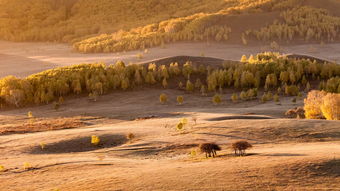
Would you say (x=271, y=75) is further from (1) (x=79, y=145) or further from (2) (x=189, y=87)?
(1) (x=79, y=145)

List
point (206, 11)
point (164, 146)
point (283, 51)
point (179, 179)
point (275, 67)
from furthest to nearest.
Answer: point (206, 11) < point (283, 51) < point (275, 67) < point (164, 146) < point (179, 179)

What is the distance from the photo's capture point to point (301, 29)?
101m

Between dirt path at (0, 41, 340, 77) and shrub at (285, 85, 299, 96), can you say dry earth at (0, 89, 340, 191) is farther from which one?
dirt path at (0, 41, 340, 77)

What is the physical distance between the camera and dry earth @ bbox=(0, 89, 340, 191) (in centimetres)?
1852

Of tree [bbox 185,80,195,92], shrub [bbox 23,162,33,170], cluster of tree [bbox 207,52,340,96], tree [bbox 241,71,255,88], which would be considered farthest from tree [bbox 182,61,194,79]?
shrub [bbox 23,162,33,170]

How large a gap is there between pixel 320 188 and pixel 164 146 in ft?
42.6

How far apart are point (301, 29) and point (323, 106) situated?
66.8 meters

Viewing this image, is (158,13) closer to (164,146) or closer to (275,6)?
(275,6)

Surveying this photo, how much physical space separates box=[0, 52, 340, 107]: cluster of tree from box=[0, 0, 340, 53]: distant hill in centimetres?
3371

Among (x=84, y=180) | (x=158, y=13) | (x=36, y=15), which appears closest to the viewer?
(x=84, y=180)

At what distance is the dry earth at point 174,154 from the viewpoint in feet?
60.7

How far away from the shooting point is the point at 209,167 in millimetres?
20328

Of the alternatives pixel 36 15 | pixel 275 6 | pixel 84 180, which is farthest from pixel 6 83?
pixel 36 15

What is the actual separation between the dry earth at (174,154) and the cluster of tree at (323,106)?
2530mm
